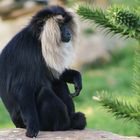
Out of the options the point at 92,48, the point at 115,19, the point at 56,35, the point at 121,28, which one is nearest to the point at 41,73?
the point at 56,35

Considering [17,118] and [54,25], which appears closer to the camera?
[54,25]

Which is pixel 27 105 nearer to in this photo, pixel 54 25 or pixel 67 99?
pixel 67 99

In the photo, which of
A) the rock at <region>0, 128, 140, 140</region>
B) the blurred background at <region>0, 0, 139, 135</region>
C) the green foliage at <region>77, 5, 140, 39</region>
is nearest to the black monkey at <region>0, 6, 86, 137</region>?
the rock at <region>0, 128, 140, 140</region>

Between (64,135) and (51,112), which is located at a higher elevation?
(51,112)

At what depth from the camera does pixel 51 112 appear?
7.76 m

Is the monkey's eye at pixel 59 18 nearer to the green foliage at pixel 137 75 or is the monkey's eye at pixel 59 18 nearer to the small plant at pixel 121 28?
the small plant at pixel 121 28

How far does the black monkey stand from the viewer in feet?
24.9

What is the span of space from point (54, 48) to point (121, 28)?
1.11 m

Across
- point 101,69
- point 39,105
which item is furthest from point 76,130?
point 101,69

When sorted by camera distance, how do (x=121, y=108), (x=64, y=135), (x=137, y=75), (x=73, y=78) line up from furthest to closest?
(x=73, y=78) < (x=64, y=135) < (x=137, y=75) < (x=121, y=108)

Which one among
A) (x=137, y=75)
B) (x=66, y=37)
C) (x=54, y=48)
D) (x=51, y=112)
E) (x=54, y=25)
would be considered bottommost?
(x=51, y=112)

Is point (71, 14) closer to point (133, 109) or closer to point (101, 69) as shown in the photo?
point (133, 109)

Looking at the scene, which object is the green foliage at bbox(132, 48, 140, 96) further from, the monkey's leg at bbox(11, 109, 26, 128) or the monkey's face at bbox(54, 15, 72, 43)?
the monkey's leg at bbox(11, 109, 26, 128)

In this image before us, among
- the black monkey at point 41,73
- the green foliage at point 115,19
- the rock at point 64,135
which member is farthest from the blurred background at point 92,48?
the green foliage at point 115,19
